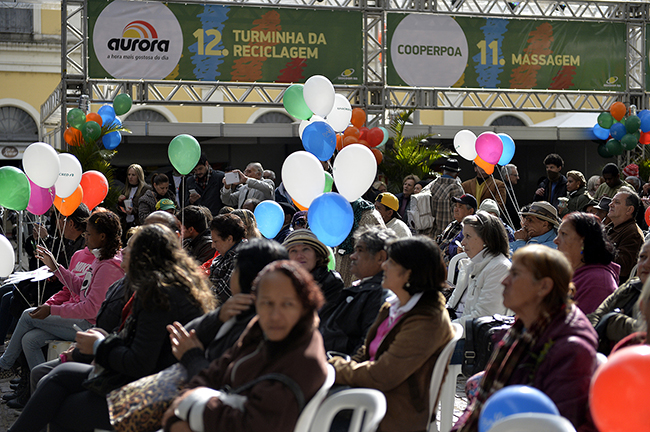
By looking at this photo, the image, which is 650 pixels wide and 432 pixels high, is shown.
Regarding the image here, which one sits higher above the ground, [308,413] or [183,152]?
[183,152]

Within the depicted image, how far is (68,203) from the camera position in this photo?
596 centimetres

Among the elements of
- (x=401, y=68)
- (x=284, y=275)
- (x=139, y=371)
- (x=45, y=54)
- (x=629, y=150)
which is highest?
(x=45, y=54)

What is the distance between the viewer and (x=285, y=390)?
2244 mm

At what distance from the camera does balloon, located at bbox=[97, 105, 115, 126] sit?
35.3 feet

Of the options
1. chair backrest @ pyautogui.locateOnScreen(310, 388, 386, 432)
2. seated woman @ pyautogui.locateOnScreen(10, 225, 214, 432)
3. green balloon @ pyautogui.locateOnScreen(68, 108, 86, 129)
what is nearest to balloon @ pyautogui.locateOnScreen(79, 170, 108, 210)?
seated woman @ pyautogui.locateOnScreen(10, 225, 214, 432)

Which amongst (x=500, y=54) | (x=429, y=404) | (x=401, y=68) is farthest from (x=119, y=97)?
(x=429, y=404)

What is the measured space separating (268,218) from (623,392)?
452 centimetres

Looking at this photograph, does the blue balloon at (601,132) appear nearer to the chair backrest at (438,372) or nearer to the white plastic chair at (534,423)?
the chair backrest at (438,372)

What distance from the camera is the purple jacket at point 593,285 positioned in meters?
3.71

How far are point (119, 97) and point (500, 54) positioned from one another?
7098mm

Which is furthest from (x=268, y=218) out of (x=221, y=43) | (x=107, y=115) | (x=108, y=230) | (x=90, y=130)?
(x=221, y=43)

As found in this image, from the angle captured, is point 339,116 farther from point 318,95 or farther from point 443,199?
point 443,199

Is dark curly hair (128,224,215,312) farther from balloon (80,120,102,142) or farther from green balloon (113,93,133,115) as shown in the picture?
green balloon (113,93,133,115)

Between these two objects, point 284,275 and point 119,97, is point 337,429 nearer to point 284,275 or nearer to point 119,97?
point 284,275
